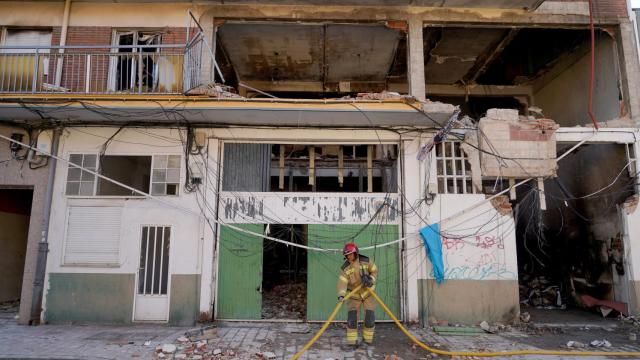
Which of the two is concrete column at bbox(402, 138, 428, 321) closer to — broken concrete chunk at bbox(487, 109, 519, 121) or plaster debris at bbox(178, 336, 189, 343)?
broken concrete chunk at bbox(487, 109, 519, 121)

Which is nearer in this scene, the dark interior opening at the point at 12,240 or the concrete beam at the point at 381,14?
the concrete beam at the point at 381,14

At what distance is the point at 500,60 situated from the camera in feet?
42.6

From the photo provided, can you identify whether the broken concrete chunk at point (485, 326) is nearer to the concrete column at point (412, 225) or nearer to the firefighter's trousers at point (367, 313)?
the concrete column at point (412, 225)

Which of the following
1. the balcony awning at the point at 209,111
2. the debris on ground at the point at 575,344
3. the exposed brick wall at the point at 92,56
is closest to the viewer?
the debris on ground at the point at 575,344

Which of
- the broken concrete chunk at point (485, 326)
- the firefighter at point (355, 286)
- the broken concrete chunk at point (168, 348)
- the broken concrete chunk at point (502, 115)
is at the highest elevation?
the broken concrete chunk at point (502, 115)

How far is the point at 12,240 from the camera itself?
35.8 feet

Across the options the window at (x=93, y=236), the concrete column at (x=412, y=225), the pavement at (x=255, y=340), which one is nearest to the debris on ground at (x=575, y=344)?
the pavement at (x=255, y=340)

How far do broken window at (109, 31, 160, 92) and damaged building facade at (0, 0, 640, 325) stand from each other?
0.04 m

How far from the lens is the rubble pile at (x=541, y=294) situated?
1076cm

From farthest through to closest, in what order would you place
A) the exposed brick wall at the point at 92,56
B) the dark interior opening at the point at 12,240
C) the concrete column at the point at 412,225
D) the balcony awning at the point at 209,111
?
the dark interior opening at the point at 12,240
the exposed brick wall at the point at 92,56
the concrete column at the point at 412,225
the balcony awning at the point at 209,111

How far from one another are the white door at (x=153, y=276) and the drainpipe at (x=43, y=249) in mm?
2011

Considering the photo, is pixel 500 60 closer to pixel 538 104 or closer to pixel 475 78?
pixel 475 78

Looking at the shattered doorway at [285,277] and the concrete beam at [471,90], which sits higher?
the concrete beam at [471,90]

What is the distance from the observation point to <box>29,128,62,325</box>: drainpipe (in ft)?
28.0
